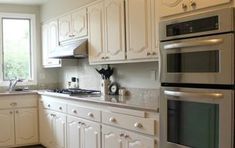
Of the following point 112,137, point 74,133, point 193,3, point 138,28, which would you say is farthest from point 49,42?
Result: point 193,3

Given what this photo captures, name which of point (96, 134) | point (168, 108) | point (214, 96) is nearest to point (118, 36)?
point (96, 134)

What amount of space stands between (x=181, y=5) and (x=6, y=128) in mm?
3978

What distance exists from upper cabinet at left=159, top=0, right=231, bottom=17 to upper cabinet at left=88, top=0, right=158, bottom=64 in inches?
22.1

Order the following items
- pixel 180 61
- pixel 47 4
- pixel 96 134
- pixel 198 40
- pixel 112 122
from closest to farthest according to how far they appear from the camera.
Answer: pixel 198 40, pixel 180 61, pixel 112 122, pixel 96 134, pixel 47 4

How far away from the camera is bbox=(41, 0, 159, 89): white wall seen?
148 inches

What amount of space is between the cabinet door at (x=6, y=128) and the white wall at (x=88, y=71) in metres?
1.16

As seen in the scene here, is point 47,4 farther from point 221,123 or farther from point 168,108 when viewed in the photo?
point 221,123

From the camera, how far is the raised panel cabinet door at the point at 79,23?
14.4 feet

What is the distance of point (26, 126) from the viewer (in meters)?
5.37

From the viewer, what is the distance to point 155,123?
2609mm

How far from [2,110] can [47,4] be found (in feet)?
6.78

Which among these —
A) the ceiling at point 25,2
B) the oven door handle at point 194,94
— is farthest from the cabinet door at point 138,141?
the ceiling at point 25,2

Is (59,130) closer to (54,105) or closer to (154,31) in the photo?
(54,105)

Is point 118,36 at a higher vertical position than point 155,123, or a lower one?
higher
